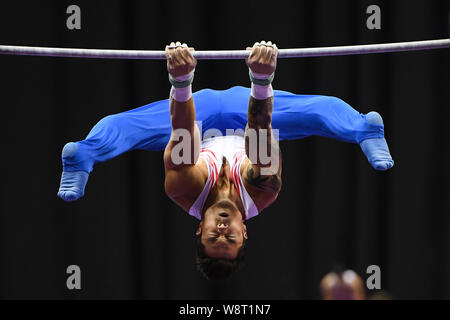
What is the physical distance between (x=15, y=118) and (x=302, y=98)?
1.31m

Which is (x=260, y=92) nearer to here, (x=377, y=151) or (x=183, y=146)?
(x=183, y=146)

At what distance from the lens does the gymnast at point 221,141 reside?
1.85 m

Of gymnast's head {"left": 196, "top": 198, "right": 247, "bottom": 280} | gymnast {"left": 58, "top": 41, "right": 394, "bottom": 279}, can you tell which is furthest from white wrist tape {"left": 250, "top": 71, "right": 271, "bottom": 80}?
gymnast's head {"left": 196, "top": 198, "right": 247, "bottom": 280}

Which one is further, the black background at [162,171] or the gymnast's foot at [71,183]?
the black background at [162,171]

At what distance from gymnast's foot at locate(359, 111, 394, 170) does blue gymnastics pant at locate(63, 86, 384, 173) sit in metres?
0.02

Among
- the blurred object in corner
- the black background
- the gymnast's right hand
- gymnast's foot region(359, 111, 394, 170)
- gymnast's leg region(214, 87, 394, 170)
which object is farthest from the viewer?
the black background

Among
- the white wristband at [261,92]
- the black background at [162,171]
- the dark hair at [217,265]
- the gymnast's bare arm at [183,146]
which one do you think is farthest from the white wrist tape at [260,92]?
the black background at [162,171]

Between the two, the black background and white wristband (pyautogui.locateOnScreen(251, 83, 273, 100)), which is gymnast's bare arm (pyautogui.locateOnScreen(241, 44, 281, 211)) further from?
the black background

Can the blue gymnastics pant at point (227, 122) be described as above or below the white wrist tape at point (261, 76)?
below

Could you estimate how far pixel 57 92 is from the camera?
9.52ft

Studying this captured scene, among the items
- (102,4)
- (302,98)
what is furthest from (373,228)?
(102,4)

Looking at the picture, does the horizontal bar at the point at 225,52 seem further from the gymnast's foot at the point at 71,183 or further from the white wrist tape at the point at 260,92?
the gymnast's foot at the point at 71,183

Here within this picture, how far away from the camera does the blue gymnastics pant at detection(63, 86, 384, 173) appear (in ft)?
6.93

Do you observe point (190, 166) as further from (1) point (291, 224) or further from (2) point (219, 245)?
(1) point (291, 224)
